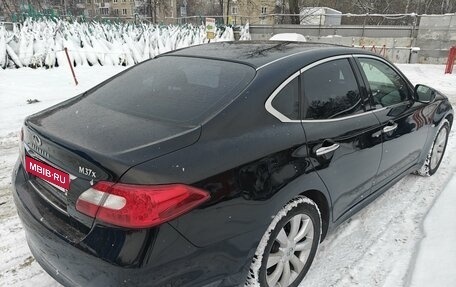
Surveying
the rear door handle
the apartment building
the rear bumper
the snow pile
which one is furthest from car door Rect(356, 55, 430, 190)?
the apartment building

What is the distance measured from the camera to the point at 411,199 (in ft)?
13.0

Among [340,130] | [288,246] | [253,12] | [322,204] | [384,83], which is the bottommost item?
[288,246]

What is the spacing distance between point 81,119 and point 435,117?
366 centimetres

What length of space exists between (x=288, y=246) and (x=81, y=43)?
13.5 m

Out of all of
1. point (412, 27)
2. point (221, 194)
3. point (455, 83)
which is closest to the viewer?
point (221, 194)

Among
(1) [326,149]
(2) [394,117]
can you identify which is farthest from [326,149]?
(2) [394,117]

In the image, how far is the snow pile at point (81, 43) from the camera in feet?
40.4

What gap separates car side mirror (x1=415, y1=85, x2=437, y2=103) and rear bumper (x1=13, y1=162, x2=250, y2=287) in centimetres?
276

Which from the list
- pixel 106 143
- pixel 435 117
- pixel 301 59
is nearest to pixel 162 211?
pixel 106 143

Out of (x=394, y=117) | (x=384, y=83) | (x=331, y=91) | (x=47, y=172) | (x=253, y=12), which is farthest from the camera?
(x=253, y=12)

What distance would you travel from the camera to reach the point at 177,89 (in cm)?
253

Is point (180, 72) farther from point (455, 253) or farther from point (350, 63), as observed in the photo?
point (455, 253)

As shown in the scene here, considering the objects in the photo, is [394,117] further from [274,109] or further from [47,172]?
[47,172]

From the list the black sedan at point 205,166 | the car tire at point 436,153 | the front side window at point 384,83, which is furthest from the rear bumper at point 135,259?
the car tire at point 436,153
